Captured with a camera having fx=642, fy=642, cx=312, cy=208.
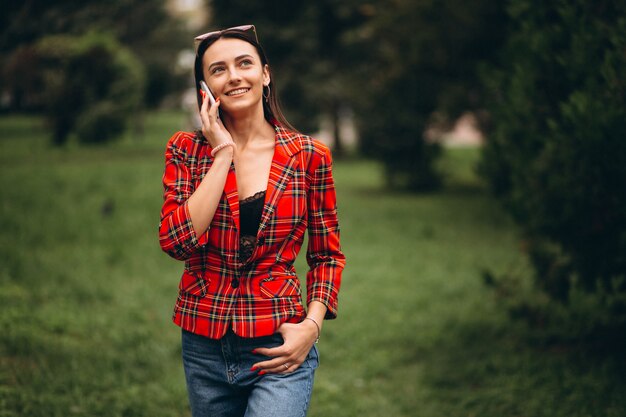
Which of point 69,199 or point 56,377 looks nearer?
point 56,377

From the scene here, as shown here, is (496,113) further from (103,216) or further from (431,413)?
(103,216)

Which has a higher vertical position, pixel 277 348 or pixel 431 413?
pixel 277 348

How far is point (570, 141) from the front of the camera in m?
4.61

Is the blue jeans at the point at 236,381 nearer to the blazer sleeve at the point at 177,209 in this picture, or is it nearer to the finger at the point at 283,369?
the finger at the point at 283,369

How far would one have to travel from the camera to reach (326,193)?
7.97ft

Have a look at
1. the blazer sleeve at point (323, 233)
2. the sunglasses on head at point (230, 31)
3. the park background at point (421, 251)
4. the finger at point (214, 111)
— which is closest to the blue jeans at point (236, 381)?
the blazer sleeve at point (323, 233)

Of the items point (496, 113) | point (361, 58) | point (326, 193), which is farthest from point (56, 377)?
point (361, 58)

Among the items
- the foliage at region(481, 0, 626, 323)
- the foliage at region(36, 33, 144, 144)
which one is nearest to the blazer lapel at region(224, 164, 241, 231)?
the foliage at region(481, 0, 626, 323)

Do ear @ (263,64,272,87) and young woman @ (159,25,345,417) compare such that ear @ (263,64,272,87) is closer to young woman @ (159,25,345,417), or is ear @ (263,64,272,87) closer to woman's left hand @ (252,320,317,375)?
young woman @ (159,25,345,417)

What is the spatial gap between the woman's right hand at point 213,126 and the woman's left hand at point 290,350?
27.2 inches

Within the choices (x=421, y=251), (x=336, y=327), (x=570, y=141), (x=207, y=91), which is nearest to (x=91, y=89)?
(x=421, y=251)

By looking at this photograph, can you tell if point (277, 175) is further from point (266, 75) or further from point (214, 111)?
point (266, 75)

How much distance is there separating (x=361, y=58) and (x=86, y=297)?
20.9m

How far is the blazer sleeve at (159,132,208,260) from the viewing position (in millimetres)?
2148
